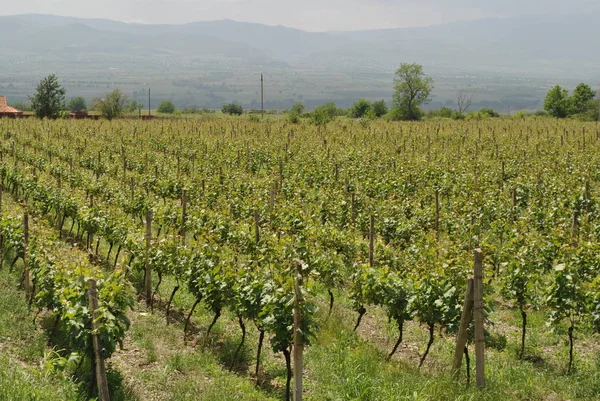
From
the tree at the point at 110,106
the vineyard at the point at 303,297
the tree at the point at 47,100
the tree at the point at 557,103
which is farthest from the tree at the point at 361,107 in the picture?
the vineyard at the point at 303,297

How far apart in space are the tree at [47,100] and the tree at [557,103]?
59841mm

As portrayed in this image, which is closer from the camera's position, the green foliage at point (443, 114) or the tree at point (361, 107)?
the green foliage at point (443, 114)

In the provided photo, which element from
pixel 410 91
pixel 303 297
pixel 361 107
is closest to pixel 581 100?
pixel 410 91

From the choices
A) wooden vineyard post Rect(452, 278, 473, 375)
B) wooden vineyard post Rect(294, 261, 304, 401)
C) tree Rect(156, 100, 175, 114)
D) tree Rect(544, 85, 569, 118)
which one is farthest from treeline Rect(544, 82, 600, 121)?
wooden vineyard post Rect(294, 261, 304, 401)

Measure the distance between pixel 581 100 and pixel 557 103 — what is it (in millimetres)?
4213

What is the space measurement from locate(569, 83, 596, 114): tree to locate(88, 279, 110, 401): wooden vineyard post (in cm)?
7960

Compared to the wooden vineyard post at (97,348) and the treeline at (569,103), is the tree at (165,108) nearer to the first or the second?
the treeline at (569,103)

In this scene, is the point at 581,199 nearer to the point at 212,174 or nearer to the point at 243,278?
the point at 243,278

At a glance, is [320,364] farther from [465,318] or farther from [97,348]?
[97,348]

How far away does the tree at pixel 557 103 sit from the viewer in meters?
76.8

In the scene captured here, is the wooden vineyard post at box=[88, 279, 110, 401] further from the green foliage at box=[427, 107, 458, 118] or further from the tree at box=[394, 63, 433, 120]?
the green foliage at box=[427, 107, 458, 118]

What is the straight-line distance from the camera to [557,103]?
76875 mm

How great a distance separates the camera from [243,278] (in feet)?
31.1

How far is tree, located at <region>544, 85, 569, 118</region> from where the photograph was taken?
76.8 meters
